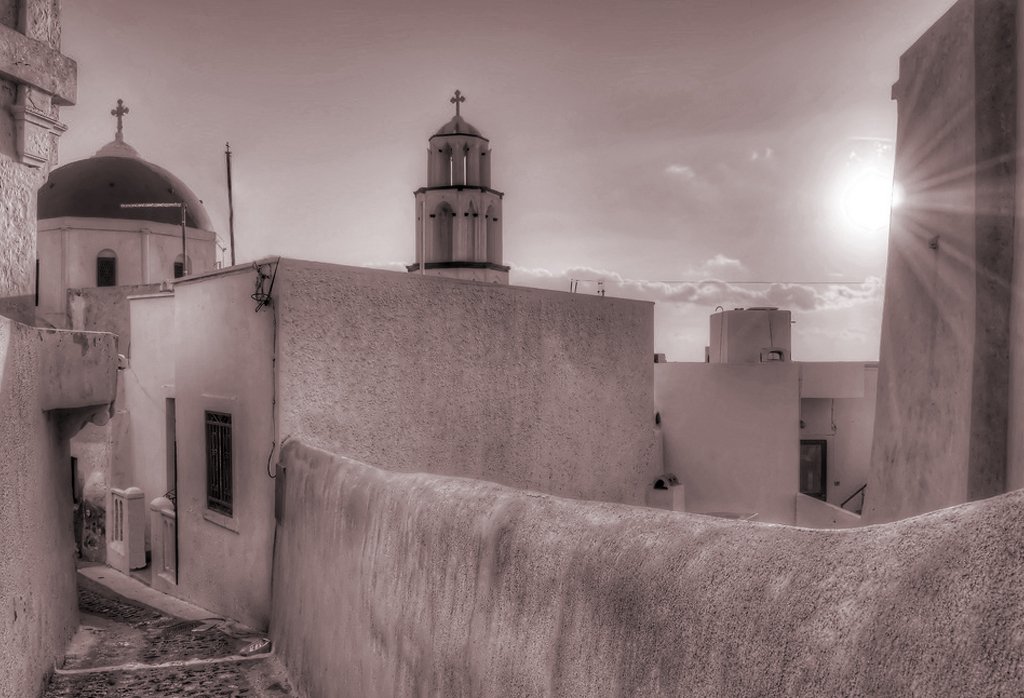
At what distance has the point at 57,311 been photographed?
2569cm

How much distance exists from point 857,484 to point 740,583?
75.1 ft

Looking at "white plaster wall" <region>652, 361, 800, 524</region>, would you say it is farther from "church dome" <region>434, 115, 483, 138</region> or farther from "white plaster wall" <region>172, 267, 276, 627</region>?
"church dome" <region>434, 115, 483, 138</region>

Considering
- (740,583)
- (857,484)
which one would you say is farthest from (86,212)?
(740,583)

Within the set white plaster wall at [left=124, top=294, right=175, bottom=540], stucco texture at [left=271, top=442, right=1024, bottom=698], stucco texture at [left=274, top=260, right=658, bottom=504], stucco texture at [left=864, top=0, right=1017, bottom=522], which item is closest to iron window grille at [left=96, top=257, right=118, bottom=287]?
white plaster wall at [left=124, top=294, right=175, bottom=540]

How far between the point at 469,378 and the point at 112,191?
70.1 feet

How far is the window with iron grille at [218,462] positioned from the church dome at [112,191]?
2035 cm

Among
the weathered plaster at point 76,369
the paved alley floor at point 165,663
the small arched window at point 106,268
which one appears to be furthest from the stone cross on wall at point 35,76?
the small arched window at point 106,268

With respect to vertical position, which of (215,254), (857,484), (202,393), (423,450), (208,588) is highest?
(215,254)

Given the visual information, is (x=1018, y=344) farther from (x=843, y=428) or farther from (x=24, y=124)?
(x=843, y=428)

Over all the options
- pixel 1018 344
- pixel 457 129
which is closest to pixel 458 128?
pixel 457 129

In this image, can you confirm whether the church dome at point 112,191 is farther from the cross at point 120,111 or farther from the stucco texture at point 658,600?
the stucco texture at point 658,600

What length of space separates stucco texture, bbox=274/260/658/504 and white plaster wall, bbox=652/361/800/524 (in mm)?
3399

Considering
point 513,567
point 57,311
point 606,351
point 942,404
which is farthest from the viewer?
point 57,311

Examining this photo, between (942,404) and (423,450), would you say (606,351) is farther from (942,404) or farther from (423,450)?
(942,404)
